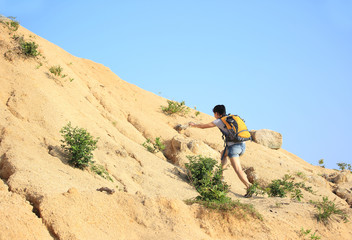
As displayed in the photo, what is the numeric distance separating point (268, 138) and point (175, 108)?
14.2ft

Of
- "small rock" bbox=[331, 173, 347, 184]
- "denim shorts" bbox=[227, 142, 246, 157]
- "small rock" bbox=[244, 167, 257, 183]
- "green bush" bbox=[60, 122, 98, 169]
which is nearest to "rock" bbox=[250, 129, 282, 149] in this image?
"small rock" bbox=[331, 173, 347, 184]

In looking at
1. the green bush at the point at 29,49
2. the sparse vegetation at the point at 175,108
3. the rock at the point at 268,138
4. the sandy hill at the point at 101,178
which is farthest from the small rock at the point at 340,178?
the green bush at the point at 29,49

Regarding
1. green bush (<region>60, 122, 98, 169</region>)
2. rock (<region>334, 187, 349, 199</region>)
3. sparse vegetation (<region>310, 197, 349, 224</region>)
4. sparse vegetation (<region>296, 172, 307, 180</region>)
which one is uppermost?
rock (<region>334, 187, 349, 199</region>)

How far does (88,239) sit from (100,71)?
37.6 ft

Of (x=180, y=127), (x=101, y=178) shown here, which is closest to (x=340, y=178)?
(x=180, y=127)

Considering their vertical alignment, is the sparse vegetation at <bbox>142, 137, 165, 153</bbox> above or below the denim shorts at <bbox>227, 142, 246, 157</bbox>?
below

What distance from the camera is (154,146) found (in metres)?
11.1

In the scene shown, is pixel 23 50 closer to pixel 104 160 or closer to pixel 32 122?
pixel 32 122

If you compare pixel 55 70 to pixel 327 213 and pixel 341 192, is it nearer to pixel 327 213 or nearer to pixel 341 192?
pixel 327 213

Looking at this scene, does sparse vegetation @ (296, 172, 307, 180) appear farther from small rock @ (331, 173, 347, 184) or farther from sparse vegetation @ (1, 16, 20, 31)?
sparse vegetation @ (1, 16, 20, 31)

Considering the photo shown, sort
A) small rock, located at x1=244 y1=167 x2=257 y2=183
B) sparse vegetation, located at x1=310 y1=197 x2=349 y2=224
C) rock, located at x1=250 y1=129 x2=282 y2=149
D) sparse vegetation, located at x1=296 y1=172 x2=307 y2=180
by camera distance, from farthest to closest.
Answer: rock, located at x1=250 y1=129 x2=282 y2=149 → sparse vegetation, located at x1=296 y1=172 x2=307 y2=180 → small rock, located at x1=244 y1=167 x2=257 y2=183 → sparse vegetation, located at x1=310 y1=197 x2=349 y2=224

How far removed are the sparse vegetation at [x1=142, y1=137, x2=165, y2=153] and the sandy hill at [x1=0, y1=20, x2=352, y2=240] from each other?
262 millimetres

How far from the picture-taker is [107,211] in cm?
483

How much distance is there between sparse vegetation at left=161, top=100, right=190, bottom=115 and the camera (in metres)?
14.6
